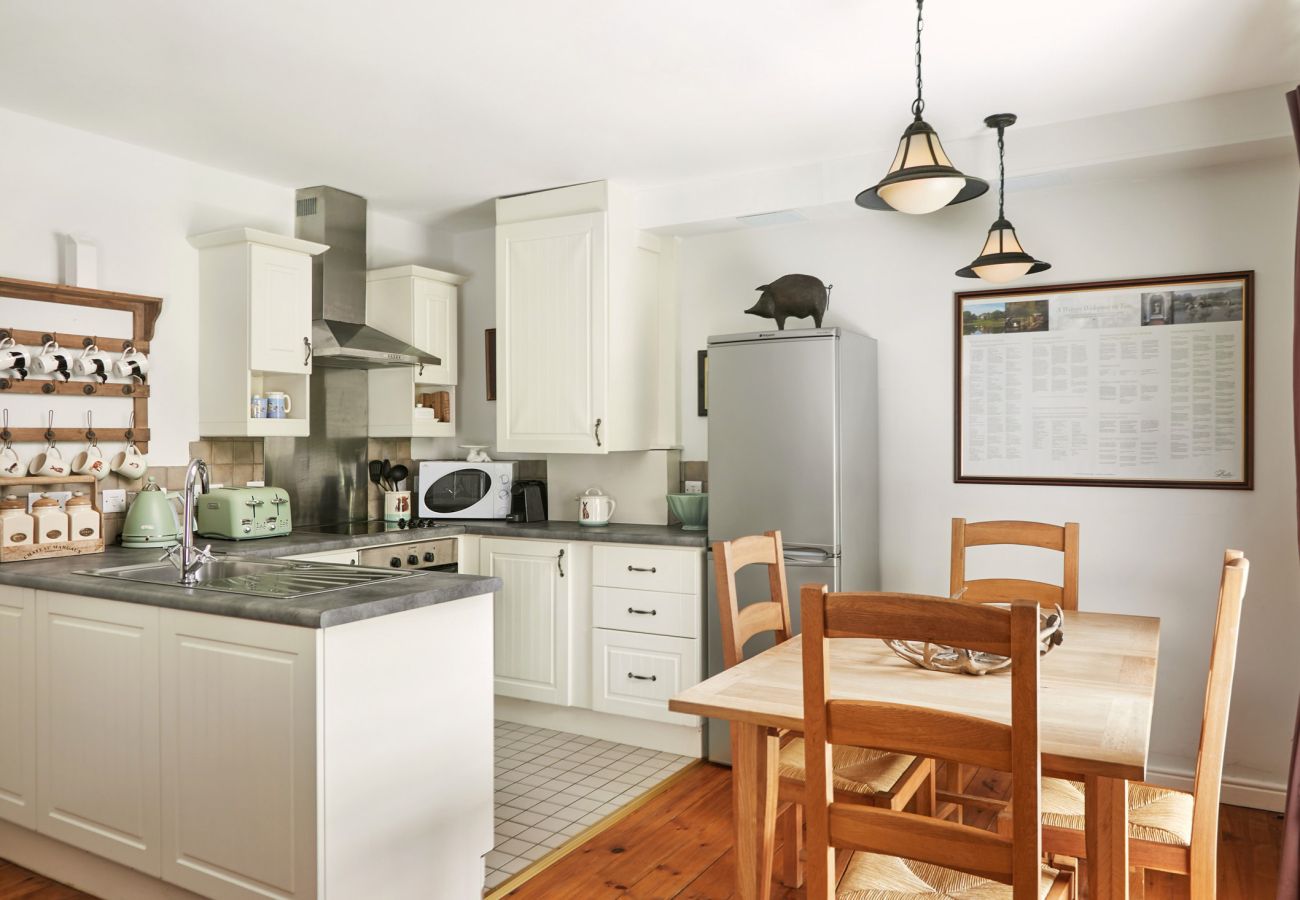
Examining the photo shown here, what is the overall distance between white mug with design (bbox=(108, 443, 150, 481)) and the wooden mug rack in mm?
53

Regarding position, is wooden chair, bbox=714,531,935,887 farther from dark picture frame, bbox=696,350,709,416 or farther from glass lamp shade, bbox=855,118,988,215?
dark picture frame, bbox=696,350,709,416

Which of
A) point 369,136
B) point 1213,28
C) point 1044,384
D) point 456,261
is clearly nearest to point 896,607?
point 1213,28

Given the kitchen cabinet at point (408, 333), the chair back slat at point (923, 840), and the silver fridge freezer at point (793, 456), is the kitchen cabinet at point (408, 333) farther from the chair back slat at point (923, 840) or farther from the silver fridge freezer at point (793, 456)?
the chair back slat at point (923, 840)

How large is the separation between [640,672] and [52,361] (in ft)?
8.26

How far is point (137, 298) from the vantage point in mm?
3457

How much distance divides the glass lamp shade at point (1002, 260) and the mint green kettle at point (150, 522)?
10.0ft

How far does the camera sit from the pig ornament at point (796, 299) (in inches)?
143

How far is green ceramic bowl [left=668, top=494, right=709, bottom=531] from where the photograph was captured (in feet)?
13.0

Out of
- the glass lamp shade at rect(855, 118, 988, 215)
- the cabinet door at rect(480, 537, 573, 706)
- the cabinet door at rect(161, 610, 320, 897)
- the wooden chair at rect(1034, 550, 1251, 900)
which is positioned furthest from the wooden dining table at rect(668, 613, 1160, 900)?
the cabinet door at rect(480, 537, 573, 706)

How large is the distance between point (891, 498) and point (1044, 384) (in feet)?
2.48

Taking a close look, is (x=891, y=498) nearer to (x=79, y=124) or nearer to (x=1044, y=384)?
(x=1044, y=384)

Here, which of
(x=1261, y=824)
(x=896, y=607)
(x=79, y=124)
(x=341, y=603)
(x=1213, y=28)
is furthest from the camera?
(x=79, y=124)

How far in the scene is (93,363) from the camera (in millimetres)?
3328

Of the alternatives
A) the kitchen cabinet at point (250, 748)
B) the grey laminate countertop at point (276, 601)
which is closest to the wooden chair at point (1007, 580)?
the grey laminate countertop at point (276, 601)
